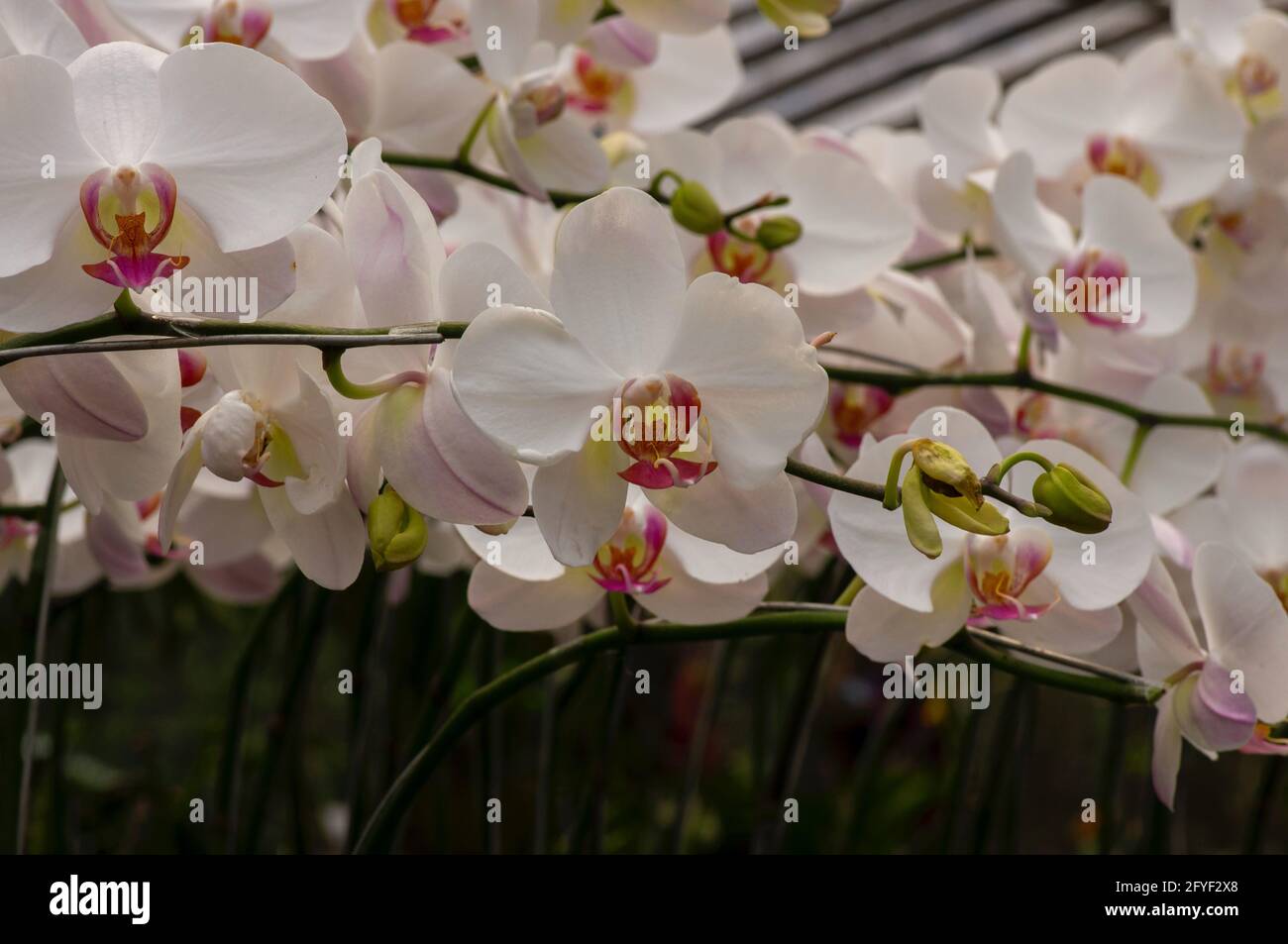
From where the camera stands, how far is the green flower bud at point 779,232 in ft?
1.78

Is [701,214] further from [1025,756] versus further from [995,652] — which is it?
[1025,756]

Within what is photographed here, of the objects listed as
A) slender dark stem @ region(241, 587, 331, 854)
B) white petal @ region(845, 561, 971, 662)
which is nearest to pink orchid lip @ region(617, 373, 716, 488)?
white petal @ region(845, 561, 971, 662)

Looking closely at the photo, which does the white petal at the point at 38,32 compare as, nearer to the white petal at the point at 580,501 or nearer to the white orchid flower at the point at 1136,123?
the white petal at the point at 580,501

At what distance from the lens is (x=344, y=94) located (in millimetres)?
528

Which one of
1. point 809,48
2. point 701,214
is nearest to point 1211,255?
point 701,214

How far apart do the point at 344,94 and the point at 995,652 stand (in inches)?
12.9

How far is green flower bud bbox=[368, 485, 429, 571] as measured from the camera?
0.34 metres

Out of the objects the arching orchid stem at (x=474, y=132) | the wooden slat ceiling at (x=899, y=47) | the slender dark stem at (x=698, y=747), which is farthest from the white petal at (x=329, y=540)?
the wooden slat ceiling at (x=899, y=47)

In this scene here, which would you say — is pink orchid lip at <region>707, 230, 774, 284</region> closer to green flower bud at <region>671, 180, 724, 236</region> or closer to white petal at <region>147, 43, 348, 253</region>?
green flower bud at <region>671, 180, 724, 236</region>

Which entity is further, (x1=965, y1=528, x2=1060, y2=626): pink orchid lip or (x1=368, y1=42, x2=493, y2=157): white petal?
(x1=368, y1=42, x2=493, y2=157): white petal

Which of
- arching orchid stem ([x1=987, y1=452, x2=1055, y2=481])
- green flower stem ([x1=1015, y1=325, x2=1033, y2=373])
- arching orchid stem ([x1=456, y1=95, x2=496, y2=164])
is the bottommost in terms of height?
arching orchid stem ([x1=987, y1=452, x2=1055, y2=481])

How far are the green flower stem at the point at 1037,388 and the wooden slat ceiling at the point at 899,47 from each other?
0.89 meters

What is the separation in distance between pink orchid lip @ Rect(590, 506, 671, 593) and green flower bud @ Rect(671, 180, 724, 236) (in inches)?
6.2
